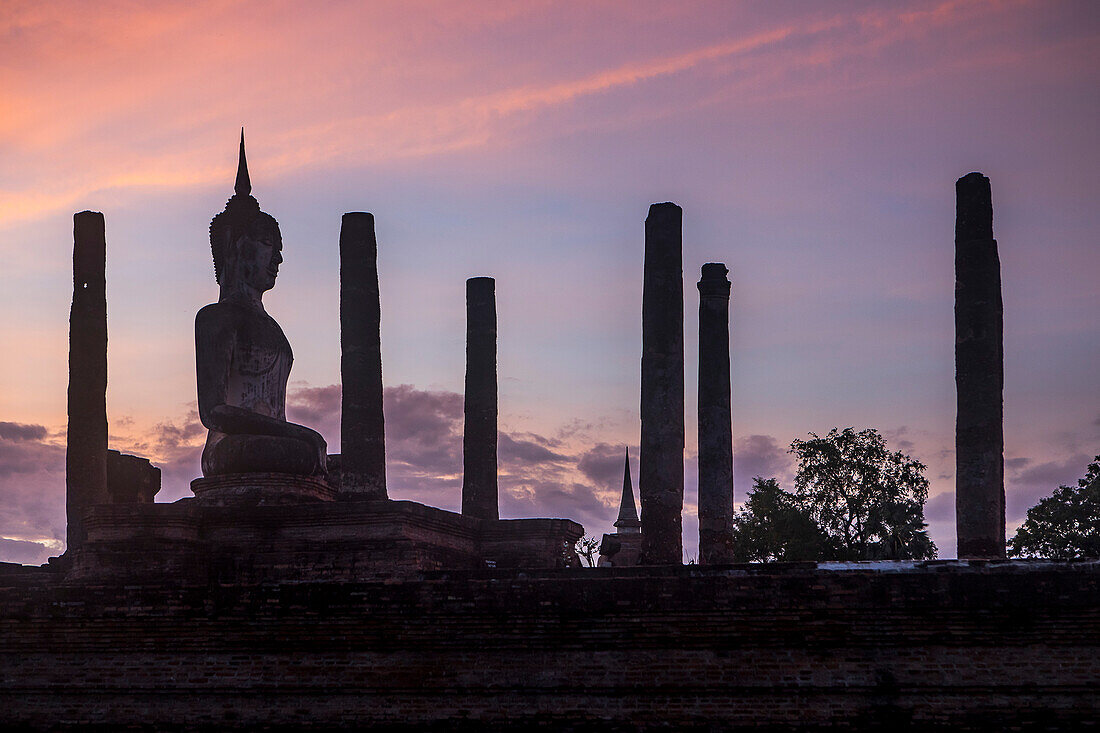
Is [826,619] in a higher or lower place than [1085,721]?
higher

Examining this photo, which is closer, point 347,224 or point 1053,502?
point 347,224

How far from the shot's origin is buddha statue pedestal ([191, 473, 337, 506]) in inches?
680

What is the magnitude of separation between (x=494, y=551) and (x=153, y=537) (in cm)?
503

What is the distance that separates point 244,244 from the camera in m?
19.5

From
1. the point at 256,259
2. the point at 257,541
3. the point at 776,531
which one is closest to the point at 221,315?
the point at 256,259

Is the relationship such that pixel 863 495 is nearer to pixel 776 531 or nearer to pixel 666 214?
pixel 776 531

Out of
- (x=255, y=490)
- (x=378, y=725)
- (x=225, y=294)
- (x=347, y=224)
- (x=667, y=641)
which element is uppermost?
(x=347, y=224)

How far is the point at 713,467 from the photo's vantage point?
22.0 meters

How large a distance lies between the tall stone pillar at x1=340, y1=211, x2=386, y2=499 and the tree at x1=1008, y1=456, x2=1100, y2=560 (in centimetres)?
2287

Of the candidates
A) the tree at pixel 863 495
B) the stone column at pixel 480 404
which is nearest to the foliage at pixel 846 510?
the tree at pixel 863 495

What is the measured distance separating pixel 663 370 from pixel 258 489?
6.34 meters

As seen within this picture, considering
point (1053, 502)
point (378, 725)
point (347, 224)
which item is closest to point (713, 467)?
point (347, 224)

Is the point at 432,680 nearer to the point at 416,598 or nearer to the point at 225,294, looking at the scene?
the point at 416,598

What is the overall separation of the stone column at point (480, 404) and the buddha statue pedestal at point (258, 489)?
6.11 meters
